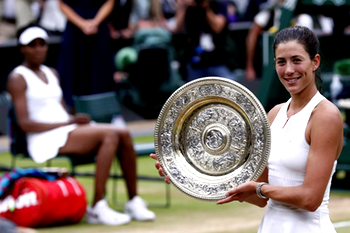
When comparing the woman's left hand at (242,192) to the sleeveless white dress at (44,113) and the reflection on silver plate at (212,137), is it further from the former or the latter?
the sleeveless white dress at (44,113)

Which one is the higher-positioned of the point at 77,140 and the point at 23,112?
the point at 23,112

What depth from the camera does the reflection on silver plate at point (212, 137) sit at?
3.15m

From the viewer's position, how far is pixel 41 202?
20.7 feet

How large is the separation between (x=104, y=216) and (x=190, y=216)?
776mm

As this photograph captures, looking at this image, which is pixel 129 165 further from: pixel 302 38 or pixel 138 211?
pixel 302 38

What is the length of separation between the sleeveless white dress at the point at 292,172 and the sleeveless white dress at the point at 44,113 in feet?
12.6

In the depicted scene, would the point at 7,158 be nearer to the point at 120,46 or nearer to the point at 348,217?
the point at 120,46

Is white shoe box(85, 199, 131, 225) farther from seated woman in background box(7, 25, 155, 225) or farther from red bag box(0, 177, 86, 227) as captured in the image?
red bag box(0, 177, 86, 227)

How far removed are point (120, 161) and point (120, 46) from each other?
646 cm

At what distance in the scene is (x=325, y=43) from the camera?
11.7 meters

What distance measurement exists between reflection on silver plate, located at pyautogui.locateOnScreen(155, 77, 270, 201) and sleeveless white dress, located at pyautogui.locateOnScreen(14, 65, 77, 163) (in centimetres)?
356

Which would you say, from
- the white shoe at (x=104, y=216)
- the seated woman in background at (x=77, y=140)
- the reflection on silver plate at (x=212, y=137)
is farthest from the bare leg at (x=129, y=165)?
the reflection on silver plate at (x=212, y=137)

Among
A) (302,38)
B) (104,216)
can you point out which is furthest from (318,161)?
(104,216)

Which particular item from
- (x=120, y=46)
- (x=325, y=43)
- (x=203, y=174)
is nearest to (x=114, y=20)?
(x=120, y=46)
